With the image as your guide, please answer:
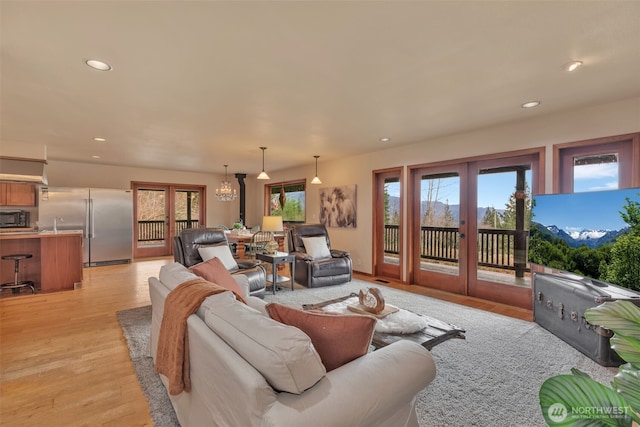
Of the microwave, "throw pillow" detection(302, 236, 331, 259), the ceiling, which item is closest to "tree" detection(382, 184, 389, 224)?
"throw pillow" detection(302, 236, 331, 259)

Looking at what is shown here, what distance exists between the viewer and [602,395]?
24.6 inches

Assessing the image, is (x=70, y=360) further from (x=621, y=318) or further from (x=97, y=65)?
(x=621, y=318)

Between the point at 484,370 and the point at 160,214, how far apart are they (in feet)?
26.6

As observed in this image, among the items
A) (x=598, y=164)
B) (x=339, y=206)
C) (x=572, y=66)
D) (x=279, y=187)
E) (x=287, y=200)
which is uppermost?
(x=572, y=66)

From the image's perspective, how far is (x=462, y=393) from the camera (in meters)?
1.97

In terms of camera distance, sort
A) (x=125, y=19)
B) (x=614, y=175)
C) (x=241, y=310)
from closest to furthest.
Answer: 1. (x=241, y=310)
2. (x=125, y=19)
3. (x=614, y=175)

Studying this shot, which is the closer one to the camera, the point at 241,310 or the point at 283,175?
the point at 241,310

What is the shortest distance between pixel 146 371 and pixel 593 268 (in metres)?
3.64

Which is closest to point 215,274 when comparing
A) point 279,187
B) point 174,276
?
point 174,276

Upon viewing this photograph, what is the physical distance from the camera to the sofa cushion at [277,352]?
3.31 feet

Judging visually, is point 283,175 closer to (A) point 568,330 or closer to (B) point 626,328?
(A) point 568,330

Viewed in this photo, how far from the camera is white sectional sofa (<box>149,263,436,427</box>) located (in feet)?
3.16

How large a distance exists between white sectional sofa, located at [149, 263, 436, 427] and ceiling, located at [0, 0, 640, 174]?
1692 millimetres

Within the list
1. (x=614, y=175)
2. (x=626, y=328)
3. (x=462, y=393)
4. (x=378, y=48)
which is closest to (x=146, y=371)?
(x=462, y=393)
